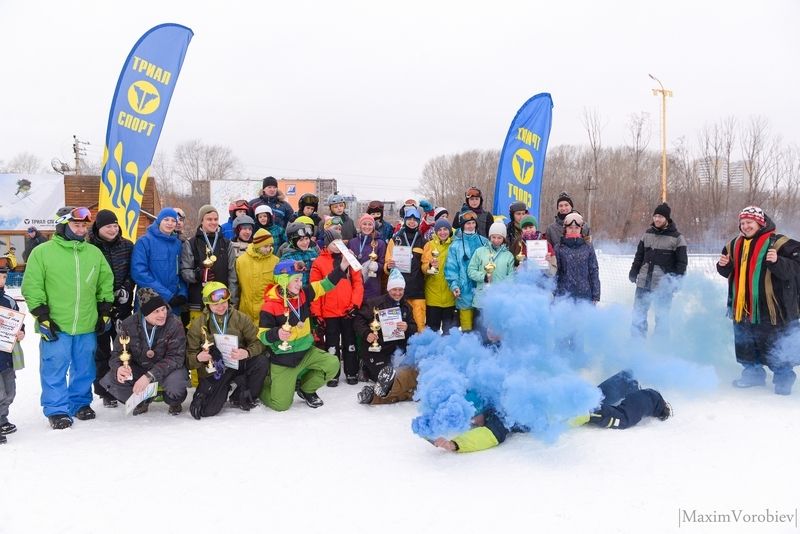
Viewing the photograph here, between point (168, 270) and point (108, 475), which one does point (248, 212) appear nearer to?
point (168, 270)

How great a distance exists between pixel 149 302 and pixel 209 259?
930 mm

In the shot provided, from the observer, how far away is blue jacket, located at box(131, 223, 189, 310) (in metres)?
5.36

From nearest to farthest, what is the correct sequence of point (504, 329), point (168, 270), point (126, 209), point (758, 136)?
point (504, 329) → point (168, 270) → point (126, 209) → point (758, 136)

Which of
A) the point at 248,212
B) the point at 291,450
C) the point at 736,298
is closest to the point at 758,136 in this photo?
the point at 736,298

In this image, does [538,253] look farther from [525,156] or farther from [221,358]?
[525,156]

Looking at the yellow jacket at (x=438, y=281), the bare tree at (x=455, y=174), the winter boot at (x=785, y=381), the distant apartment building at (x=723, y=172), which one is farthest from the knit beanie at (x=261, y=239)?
the bare tree at (x=455, y=174)

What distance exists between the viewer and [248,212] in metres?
7.25

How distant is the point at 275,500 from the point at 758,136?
113 feet

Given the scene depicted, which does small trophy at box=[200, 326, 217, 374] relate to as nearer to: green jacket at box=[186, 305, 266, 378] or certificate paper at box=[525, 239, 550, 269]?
green jacket at box=[186, 305, 266, 378]

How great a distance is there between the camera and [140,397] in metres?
4.83

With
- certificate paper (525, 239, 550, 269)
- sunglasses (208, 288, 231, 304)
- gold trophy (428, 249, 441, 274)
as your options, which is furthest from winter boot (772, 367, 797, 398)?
sunglasses (208, 288, 231, 304)

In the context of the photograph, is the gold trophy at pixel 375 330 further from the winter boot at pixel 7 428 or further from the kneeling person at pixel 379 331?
the winter boot at pixel 7 428

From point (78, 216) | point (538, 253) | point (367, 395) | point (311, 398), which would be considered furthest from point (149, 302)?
point (538, 253)

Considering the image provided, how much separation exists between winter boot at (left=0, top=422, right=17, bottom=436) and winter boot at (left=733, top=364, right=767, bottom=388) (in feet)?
22.6
